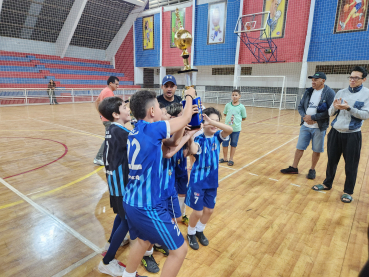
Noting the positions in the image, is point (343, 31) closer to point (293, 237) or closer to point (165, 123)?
point (293, 237)

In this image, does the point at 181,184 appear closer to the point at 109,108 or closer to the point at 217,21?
the point at 109,108

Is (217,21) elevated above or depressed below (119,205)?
above

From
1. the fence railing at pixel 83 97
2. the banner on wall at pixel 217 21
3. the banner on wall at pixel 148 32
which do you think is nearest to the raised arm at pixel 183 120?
the fence railing at pixel 83 97

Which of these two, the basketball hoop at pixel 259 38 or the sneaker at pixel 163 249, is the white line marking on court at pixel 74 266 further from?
the basketball hoop at pixel 259 38

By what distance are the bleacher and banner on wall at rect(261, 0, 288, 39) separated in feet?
44.2

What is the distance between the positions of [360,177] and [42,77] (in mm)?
20197

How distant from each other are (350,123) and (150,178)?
3.00 metres

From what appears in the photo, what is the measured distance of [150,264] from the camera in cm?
203

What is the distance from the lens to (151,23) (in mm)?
19750

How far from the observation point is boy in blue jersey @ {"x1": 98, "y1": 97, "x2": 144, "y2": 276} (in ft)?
5.94

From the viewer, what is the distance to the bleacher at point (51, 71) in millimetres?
15941

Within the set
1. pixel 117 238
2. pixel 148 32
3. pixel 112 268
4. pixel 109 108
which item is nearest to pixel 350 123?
pixel 109 108

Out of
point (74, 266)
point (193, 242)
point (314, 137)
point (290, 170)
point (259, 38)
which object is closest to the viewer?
point (74, 266)

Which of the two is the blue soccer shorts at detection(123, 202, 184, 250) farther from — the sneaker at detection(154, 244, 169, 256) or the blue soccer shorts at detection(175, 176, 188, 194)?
the blue soccer shorts at detection(175, 176, 188, 194)
